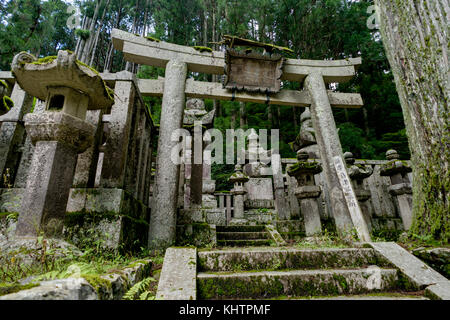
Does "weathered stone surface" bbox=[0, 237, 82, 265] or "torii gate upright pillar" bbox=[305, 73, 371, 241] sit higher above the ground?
"torii gate upright pillar" bbox=[305, 73, 371, 241]

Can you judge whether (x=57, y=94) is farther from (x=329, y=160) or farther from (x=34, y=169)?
(x=329, y=160)

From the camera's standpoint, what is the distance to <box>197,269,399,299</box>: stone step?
203cm

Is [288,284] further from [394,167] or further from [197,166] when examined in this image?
[394,167]

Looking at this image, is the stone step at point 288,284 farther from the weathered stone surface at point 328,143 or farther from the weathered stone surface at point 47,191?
the weathered stone surface at point 328,143

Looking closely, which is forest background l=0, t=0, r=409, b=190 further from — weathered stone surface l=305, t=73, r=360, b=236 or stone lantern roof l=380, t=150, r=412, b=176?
weathered stone surface l=305, t=73, r=360, b=236

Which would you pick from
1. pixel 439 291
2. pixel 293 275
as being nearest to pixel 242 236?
pixel 293 275

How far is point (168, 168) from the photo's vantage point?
14.8 ft

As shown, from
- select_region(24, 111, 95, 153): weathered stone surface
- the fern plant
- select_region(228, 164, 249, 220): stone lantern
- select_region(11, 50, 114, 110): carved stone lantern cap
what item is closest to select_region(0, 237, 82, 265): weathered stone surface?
the fern plant

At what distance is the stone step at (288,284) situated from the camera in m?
2.03

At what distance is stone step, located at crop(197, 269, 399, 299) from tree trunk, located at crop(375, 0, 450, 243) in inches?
45.3

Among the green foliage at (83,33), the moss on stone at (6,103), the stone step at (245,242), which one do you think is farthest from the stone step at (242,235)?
the green foliage at (83,33)

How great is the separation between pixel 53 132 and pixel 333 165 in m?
5.26

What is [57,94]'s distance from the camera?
2770 mm
